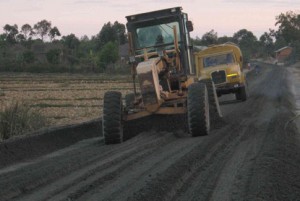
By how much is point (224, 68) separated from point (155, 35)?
870 centimetres

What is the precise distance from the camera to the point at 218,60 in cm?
2164

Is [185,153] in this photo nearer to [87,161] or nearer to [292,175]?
[87,161]

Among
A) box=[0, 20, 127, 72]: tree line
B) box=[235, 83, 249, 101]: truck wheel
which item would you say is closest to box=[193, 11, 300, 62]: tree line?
box=[0, 20, 127, 72]: tree line

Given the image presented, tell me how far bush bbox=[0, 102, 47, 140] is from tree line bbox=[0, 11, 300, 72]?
3.38m

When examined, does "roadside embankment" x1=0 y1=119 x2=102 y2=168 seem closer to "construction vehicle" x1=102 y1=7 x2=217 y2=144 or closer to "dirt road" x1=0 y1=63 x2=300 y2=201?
"dirt road" x1=0 y1=63 x2=300 y2=201

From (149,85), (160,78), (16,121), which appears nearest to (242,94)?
(160,78)

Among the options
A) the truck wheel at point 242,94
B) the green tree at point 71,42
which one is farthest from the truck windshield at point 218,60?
the green tree at point 71,42

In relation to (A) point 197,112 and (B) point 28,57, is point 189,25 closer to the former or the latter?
(A) point 197,112

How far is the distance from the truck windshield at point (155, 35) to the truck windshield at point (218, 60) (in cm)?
900

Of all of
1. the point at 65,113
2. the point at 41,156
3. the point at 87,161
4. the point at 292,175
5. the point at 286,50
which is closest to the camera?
the point at 292,175

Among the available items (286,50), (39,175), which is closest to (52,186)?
(39,175)

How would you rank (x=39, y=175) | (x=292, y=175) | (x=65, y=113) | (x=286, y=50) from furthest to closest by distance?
(x=286, y=50), (x=65, y=113), (x=39, y=175), (x=292, y=175)

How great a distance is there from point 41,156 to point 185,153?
3.46m

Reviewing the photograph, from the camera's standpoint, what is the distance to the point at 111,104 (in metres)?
11.5
